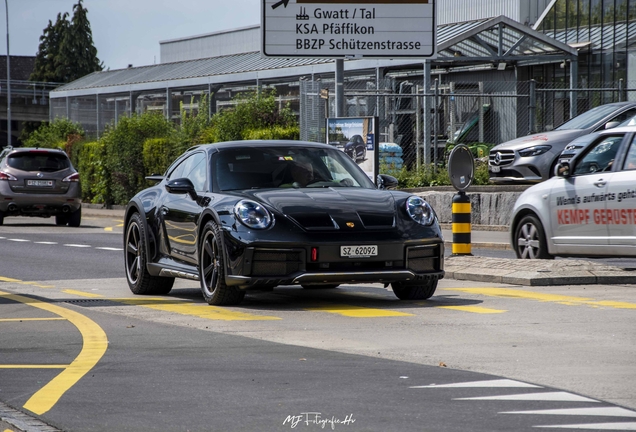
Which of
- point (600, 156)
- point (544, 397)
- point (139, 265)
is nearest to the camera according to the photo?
point (544, 397)

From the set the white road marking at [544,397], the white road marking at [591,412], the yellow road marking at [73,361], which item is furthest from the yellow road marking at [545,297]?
the white road marking at [591,412]

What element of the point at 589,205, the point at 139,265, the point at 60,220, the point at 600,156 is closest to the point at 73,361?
the point at 139,265

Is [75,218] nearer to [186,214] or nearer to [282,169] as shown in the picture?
[186,214]

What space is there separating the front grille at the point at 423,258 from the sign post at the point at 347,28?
12.5 meters

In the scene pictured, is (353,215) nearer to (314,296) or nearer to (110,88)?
(314,296)

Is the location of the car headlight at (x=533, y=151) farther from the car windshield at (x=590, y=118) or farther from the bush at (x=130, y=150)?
the bush at (x=130, y=150)

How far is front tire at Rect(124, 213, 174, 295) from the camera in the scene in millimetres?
11648

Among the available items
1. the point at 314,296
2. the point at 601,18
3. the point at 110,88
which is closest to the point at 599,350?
the point at 314,296

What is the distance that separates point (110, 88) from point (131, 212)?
40485 mm

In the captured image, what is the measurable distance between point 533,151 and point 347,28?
4.14 meters

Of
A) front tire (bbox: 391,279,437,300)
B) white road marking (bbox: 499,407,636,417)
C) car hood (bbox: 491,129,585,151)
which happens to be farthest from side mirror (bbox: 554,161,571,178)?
white road marking (bbox: 499,407,636,417)

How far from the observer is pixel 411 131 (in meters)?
28.5

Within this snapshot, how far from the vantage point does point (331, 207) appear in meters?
9.91

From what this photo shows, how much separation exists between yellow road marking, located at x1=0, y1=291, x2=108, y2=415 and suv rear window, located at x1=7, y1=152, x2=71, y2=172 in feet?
52.9
